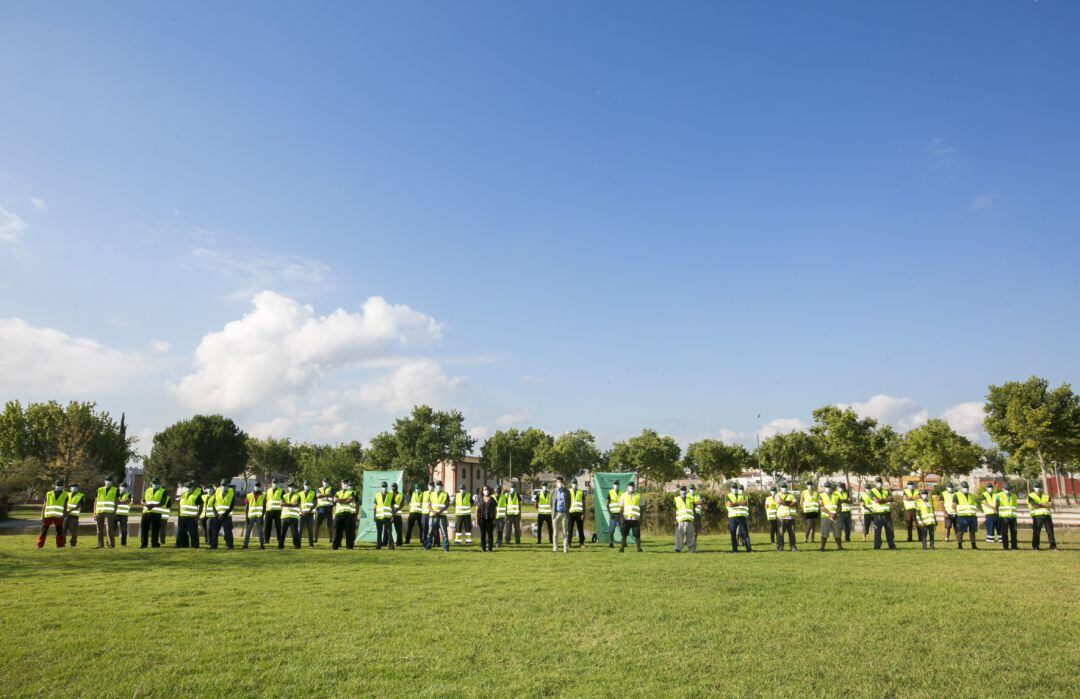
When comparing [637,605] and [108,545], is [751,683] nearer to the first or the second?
[637,605]

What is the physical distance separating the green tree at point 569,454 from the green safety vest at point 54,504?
77.2m

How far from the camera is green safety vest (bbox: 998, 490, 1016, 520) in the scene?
762 inches

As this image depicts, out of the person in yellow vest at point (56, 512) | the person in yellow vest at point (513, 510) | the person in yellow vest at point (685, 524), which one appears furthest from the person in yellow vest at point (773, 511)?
the person in yellow vest at point (56, 512)

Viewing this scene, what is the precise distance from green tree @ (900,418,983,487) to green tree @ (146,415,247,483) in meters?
77.3

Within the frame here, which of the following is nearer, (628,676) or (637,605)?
(628,676)

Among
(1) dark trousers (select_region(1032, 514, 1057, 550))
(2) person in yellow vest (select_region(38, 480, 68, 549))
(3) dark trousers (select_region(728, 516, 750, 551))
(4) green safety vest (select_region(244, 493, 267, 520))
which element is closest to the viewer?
(3) dark trousers (select_region(728, 516, 750, 551))

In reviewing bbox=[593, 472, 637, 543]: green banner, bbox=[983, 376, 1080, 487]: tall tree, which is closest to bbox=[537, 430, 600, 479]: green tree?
bbox=[983, 376, 1080, 487]: tall tree

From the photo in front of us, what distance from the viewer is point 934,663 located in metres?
6.71

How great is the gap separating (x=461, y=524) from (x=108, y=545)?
10.8 meters

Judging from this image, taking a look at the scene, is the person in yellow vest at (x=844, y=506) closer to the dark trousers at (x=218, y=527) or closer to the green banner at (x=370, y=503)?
the green banner at (x=370, y=503)

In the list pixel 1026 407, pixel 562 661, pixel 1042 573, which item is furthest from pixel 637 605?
pixel 1026 407

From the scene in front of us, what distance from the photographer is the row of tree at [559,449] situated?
1834 inches

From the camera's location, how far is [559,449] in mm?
94875

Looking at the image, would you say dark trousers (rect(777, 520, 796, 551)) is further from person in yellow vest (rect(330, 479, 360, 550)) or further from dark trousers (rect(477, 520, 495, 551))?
person in yellow vest (rect(330, 479, 360, 550))
